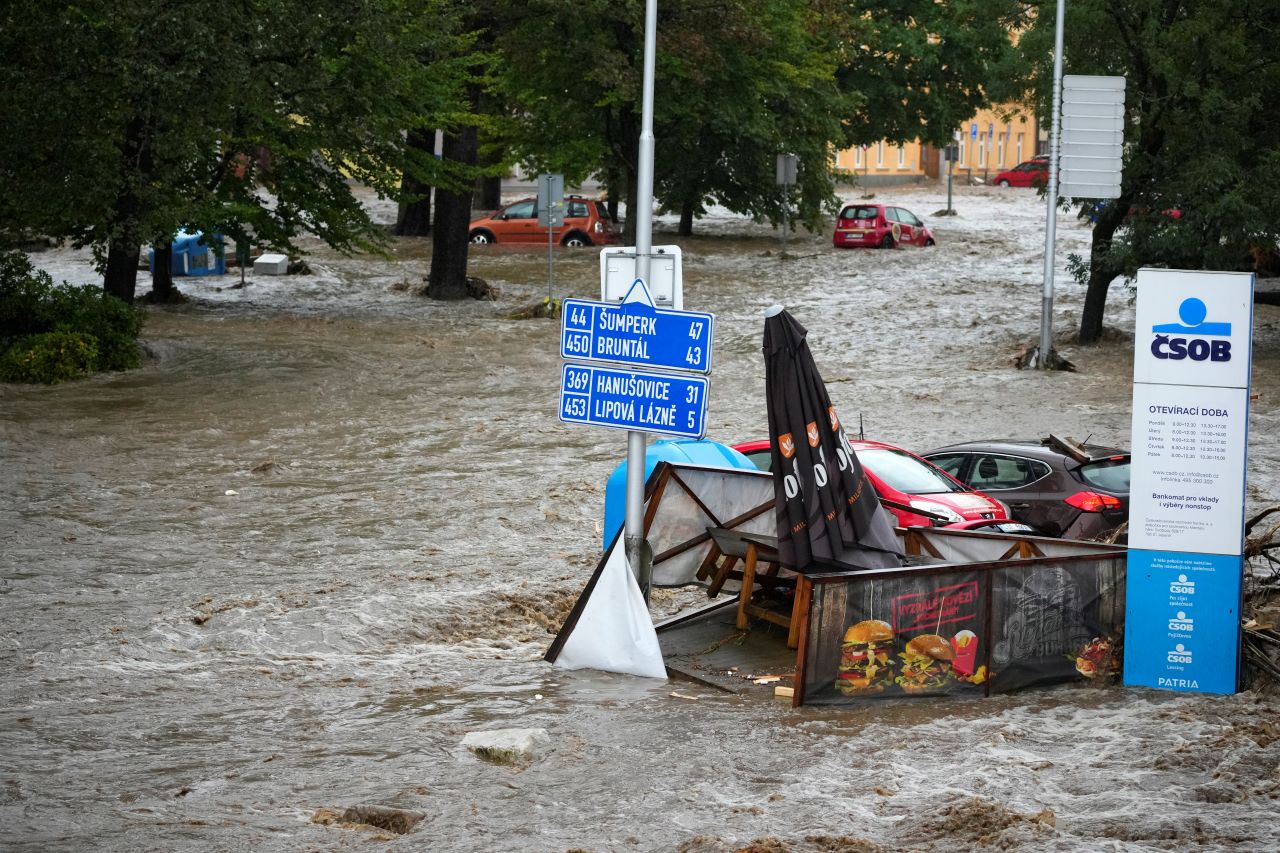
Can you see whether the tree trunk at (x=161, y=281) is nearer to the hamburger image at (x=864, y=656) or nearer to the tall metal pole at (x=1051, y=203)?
the tall metal pole at (x=1051, y=203)

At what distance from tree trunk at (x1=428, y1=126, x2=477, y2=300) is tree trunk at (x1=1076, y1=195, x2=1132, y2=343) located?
14168mm

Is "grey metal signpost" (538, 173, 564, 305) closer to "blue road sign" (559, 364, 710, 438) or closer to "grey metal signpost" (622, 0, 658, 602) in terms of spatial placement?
"grey metal signpost" (622, 0, 658, 602)

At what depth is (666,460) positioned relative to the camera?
12398 mm

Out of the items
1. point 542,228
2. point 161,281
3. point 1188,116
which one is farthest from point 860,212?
point 161,281

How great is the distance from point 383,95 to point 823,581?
2010cm

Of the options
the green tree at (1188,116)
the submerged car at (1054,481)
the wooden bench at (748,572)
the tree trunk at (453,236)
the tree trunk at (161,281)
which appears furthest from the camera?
the tree trunk at (453,236)

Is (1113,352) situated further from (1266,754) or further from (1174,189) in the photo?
(1266,754)

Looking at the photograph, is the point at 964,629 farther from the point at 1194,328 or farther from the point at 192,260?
the point at 192,260

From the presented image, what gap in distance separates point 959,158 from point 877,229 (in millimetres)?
40451

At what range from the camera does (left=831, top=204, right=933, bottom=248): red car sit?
46.2 m

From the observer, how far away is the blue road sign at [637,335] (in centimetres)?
1021

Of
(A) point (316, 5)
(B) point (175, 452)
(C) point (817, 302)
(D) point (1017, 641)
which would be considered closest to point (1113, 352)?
(C) point (817, 302)

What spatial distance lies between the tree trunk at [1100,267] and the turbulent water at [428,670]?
90.9 inches

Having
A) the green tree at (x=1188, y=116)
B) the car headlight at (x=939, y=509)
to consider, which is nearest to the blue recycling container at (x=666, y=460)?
the car headlight at (x=939, y=509)
